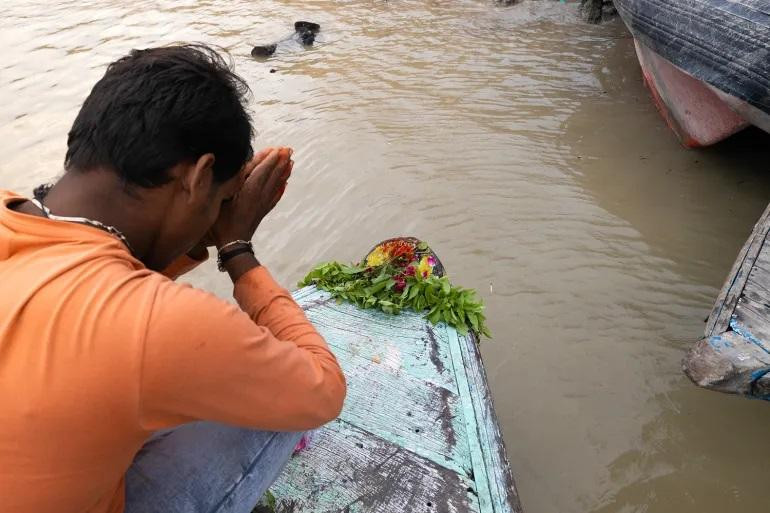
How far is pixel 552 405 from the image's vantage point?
2947mm

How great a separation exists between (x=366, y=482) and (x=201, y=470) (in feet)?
2.18

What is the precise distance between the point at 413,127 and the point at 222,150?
13.6 feet

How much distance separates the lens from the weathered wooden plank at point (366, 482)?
1956mm

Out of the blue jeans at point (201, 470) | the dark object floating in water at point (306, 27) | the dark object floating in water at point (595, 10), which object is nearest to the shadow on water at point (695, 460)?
the blue jeans at point (201, 470)

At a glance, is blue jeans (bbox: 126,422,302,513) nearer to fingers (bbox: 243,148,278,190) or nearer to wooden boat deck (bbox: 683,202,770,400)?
fingers (bbox: 243,148,278,190)

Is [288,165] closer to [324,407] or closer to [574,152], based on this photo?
[324,407]

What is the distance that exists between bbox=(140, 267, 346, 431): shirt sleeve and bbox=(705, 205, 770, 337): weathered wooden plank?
167 cm

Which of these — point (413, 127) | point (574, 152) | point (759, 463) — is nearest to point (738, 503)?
point (759, 463)

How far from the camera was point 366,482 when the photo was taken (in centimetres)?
204

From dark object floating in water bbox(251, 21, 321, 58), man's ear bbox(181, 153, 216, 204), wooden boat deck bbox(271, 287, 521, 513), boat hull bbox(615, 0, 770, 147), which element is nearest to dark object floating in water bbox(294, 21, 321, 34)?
dark object floating in water bbox(251, 21, 321, 58)

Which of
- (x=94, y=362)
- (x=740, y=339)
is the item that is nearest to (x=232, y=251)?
(x=94, y=362)

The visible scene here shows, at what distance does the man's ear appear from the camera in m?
1.30

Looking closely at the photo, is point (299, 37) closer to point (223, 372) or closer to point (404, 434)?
point (404, 434)

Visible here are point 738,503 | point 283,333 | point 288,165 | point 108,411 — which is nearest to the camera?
point 108,411
